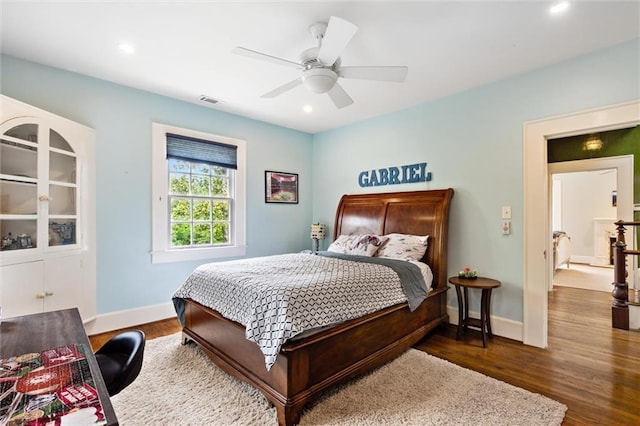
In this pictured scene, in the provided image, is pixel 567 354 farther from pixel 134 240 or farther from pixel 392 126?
pixel 134 240

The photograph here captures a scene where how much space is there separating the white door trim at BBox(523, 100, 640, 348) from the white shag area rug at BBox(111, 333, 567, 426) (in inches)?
43.7

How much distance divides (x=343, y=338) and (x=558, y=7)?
284 cm

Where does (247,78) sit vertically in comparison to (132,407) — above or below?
above

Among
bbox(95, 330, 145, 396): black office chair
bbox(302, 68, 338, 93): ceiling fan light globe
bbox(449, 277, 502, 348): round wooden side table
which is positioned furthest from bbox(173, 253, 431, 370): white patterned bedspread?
bbox(302, 68, 338, 93): ceiling fan light globe

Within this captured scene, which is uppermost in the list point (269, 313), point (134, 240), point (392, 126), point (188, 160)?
point (392, 126)

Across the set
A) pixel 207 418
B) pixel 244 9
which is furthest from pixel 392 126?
pixel 207 418

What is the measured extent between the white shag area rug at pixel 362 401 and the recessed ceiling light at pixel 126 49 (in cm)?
280

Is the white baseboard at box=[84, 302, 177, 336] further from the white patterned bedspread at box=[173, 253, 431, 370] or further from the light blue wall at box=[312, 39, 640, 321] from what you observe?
the light blue wall at box=[312, 39, 640, 321]

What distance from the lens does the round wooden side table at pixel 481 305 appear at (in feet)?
9.95

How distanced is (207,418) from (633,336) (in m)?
4.33

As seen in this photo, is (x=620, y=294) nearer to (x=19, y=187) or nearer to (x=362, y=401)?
(x=362, y=401)

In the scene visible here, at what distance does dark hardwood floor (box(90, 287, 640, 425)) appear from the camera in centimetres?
208

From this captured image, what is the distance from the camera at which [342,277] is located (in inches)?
97.4

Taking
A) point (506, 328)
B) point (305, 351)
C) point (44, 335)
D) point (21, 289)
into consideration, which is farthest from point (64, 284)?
point (506, 328)
